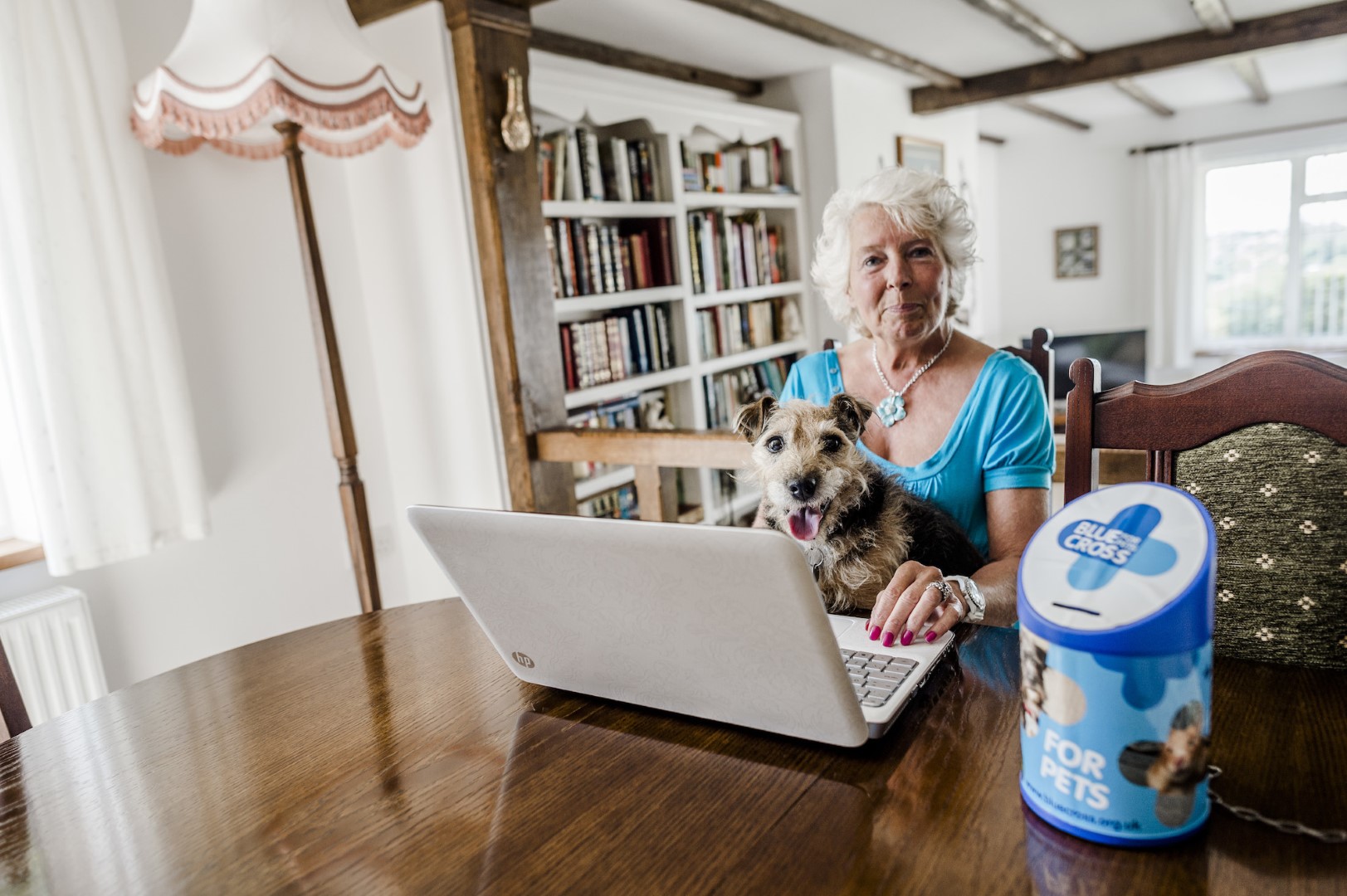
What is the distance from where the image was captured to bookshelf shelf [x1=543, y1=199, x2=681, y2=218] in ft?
9.91

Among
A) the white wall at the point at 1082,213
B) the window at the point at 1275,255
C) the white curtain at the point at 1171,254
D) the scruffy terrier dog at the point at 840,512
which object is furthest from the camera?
the white wall at the point at 1082,213

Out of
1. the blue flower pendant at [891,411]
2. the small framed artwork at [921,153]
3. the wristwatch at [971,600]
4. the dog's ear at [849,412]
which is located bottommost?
the wristwatch at [971,600]

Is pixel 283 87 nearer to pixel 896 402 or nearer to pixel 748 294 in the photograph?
pixel 896 402

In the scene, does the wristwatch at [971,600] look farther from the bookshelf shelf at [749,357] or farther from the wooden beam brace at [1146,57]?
the wooden beam brace at [1146,57]

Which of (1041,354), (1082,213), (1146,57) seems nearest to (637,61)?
(1041,354)

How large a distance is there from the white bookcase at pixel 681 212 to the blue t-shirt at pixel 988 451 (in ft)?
5.02

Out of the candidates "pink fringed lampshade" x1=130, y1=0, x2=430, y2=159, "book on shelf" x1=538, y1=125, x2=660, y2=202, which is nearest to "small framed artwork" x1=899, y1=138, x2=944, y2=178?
"book on shelf" x1=538, y1=125, x2=660, y2=202

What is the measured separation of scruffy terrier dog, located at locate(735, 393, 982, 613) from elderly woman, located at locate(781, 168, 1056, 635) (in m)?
0.14

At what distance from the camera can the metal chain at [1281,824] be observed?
0.61m

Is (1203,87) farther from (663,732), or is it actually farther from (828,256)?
(663,732)

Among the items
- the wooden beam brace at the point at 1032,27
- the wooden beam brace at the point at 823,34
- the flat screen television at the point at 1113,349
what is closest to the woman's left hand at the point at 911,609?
the wooden beam brace at the point at 823,34

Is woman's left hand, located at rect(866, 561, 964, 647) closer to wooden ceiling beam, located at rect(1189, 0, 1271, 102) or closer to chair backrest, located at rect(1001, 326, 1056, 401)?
chair backrest, located at rect(1001, 326, 1056, 401)

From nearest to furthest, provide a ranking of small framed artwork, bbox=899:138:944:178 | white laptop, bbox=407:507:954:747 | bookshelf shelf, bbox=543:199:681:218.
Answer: white laptop, bbox=407:507:954:747 → bookshelf shelf, bbox=543:199:681:218 → small framed artwork, bbox=899:138:944:178

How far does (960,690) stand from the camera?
2.96 feet
